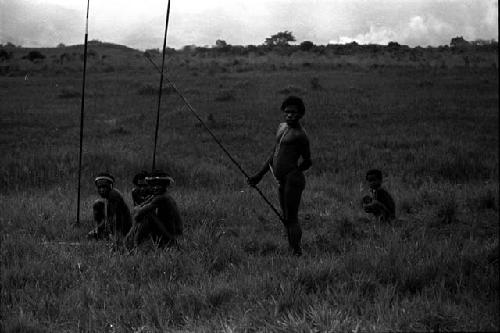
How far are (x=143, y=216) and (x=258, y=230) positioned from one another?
181 centimetres

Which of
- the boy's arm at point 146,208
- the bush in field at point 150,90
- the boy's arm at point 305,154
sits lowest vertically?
the boy's arm at point 146,208

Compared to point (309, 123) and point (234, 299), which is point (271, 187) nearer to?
point (234, 299)

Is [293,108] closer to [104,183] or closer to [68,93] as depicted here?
[104,183]

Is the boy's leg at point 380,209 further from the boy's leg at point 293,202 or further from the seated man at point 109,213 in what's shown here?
the seated man at point 109,213

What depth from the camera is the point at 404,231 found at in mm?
6289

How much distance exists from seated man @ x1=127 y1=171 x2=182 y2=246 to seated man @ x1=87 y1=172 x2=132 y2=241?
14.0 inches

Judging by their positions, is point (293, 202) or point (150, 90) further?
point (150, 90)

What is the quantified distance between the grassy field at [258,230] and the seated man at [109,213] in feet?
1.11

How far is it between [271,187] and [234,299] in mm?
5141

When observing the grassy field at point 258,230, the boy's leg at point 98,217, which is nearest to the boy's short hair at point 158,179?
the grassy field at point 258,230

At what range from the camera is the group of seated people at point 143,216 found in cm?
575

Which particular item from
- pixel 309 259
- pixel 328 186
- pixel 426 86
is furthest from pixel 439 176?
pixel 426 86

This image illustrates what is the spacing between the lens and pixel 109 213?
6148 mm

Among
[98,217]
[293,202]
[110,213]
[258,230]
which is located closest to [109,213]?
[110,213]
